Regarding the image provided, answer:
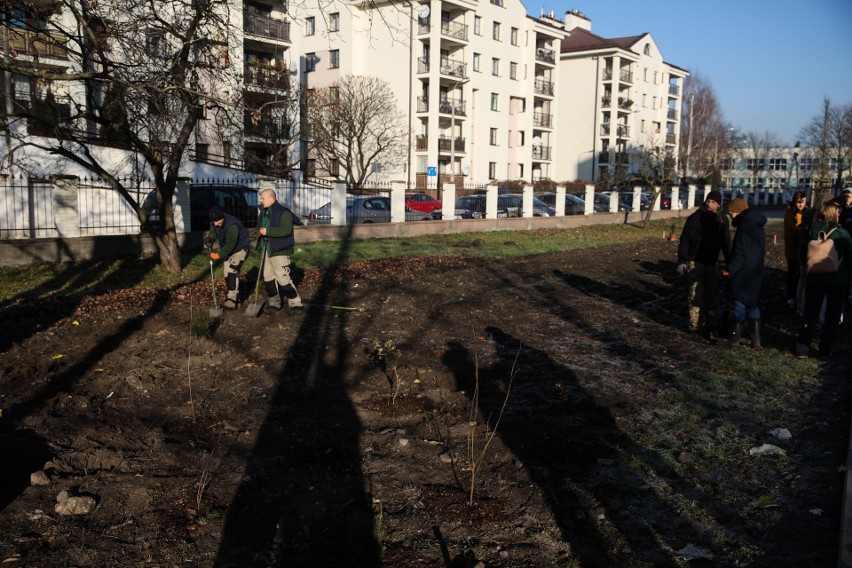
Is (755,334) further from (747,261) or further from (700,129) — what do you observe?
(700,129)

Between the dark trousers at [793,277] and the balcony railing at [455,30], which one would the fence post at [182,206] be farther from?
the balcony railing at [455,30]

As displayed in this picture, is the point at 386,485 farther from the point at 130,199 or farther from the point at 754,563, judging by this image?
the point at 130,199

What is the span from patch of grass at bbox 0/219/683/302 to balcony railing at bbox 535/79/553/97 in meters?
33.8

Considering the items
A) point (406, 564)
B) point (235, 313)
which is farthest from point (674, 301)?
point (406, 564)

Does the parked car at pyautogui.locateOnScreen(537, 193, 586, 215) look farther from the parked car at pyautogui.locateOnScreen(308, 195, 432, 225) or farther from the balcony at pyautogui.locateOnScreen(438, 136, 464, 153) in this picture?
the balcony at pyautogui.locateOnScreen(438, 136, 464, 153)

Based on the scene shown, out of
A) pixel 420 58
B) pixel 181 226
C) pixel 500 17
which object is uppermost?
pixel 500 17

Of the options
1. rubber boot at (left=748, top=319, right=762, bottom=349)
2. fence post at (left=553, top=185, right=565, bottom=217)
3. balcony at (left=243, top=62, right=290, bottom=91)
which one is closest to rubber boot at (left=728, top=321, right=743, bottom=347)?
rubber boot at (left=748, top=319, right=762, bottom=349)

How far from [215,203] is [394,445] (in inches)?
573

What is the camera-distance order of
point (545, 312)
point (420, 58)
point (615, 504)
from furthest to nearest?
point (420, 58), point (545, 312), point (615, 504)

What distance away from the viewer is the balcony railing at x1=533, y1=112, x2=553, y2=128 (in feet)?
193

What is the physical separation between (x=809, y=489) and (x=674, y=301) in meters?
7.52

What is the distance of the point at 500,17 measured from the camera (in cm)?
5222

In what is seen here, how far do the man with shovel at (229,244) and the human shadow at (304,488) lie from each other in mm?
3103

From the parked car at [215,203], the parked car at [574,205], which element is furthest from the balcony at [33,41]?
the parked car at [574,205]
